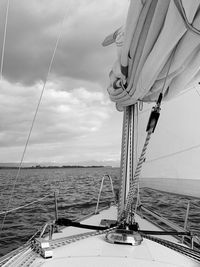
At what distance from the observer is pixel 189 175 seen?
129 inches

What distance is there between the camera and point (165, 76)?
7.92 ft

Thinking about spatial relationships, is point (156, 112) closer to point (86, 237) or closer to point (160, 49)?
point (160, 49)

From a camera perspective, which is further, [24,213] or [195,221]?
[24,213]

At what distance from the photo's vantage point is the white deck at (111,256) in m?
1.88

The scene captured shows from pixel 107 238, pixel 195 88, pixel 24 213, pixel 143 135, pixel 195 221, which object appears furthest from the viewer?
pixel 24 213

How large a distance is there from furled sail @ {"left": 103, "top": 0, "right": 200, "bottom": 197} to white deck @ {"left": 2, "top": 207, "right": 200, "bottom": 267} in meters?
1.20

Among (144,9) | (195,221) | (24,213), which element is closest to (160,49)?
(144,9)

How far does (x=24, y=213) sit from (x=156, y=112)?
815 cm

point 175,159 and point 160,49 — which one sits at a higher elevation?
point 160,49

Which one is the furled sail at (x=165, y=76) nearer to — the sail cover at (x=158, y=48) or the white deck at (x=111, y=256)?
the sail cover at (x=158, y=48)

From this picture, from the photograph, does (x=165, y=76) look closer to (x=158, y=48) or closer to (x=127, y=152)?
(x=158, y=48)

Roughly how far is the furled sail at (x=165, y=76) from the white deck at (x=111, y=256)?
1.20 meters

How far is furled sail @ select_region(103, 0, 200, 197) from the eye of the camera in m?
1.88

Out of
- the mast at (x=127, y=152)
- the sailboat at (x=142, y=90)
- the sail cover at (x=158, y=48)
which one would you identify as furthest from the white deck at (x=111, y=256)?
the sail cover at (x=158, y=48)
